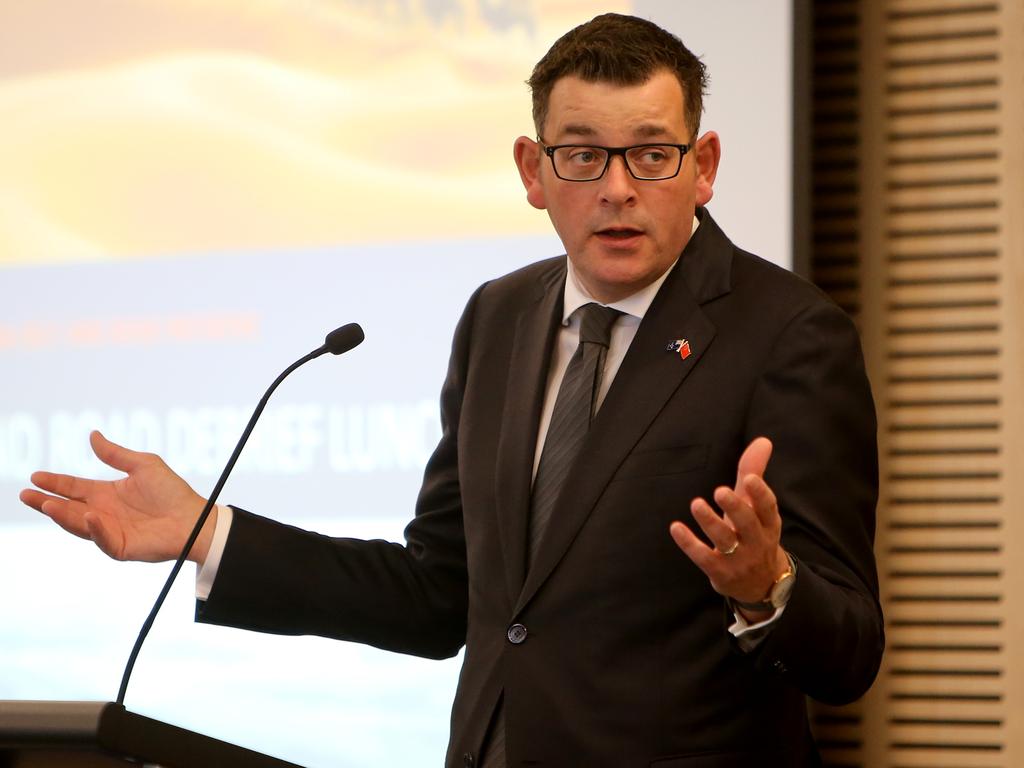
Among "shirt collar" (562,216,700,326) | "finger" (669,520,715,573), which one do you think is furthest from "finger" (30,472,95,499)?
"finger" (669,520,715,573)

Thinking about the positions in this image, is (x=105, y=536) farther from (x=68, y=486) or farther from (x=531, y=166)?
(x=531, y=166)

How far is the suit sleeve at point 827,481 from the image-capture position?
1.64 meters

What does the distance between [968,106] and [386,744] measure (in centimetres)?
220

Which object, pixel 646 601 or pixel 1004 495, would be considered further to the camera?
pixel 1004 495

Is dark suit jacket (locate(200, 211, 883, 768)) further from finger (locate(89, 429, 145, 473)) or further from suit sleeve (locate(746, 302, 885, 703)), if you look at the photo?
finger (locate(89, 429, 145, 473))

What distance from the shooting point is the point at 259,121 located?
3.76 m

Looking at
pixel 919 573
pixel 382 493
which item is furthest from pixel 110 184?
pixel 919 573

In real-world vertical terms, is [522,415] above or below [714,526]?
above

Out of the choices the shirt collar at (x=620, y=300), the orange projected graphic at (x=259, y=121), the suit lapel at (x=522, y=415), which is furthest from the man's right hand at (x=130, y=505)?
the orange projected graphic at (x=259, y=121)

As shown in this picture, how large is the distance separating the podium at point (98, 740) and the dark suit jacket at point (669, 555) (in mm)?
421

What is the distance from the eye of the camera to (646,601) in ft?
5.83

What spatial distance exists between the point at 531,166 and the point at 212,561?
2.47 feet

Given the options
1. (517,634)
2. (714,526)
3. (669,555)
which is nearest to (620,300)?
(669,555)

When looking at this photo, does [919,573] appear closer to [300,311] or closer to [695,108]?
[300,311]
